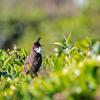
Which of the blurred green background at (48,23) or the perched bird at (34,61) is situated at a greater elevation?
the blurred green background at (48,23)

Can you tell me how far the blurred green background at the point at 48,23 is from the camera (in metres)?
18.6

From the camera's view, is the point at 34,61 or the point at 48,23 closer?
A: the point at 34,61

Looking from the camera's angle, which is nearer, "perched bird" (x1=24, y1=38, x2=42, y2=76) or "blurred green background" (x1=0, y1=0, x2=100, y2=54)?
"perched bird" (x1=24, y1=38, x2=42, y2=76)

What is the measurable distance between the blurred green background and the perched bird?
10419 mm

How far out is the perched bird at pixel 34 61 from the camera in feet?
15.8

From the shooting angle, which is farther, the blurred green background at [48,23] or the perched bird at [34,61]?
the blurred green background at [48,23]

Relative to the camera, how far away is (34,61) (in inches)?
216

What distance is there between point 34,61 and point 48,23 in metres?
16.2

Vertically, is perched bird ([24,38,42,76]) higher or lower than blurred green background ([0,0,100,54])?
lower

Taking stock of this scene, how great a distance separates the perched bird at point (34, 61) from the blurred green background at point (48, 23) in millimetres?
10419

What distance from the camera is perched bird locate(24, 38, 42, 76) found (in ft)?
15.8

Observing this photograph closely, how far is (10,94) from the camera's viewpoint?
3.52 metres

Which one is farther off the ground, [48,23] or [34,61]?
[48,23]

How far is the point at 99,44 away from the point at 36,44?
9.86ft
